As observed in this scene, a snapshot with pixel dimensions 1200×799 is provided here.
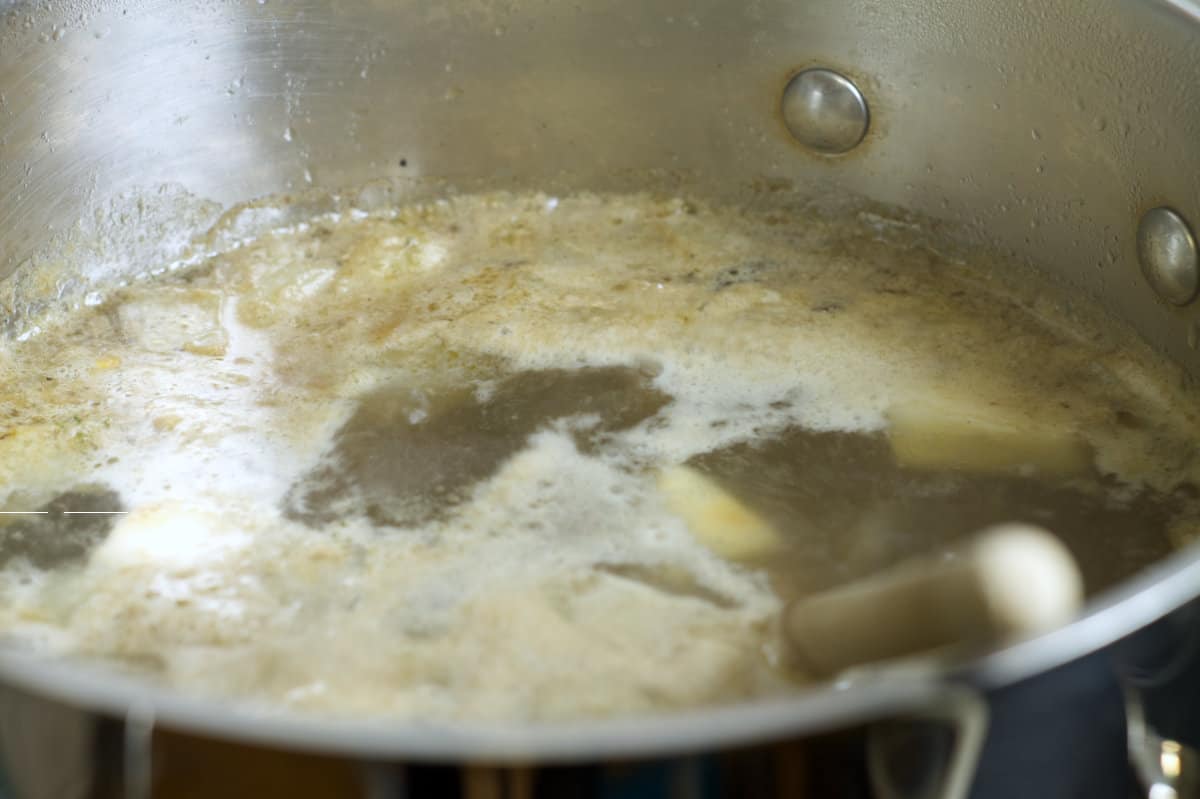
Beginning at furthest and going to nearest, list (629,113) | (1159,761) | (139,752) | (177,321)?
(629,113)
(177,321)
(1159,761)
(139,752)

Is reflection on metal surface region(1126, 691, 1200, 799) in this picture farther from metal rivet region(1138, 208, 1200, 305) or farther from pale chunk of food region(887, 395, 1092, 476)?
metal rivet region(1138, 208, 1200, 305)

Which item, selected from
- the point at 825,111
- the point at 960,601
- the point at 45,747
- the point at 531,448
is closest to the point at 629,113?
the point at 825,111

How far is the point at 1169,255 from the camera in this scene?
1.05 metres

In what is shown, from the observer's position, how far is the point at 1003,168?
46.1 inches

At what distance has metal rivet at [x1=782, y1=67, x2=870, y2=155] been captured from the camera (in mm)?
1245

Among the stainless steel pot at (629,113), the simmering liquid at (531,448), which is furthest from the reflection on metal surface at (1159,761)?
the stainless steel pot at (629,113)

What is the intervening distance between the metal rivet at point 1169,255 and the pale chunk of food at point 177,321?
79 centimetres

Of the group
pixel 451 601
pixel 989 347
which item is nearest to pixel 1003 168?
pixel 989 347

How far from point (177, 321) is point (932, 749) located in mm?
889

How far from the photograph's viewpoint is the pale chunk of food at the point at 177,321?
117 cm

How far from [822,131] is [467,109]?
0.36 meters

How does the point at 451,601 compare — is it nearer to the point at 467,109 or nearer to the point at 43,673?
the point at 43,673

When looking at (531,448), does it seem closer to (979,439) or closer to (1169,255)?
(979,439)

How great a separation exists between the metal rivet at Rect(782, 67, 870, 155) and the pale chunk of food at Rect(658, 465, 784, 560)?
0.42 metres
